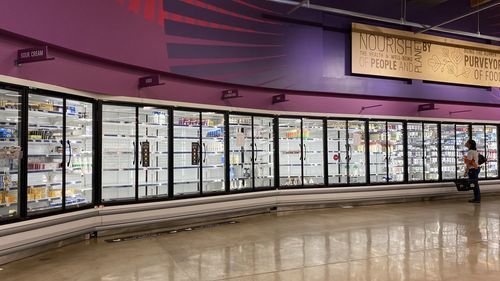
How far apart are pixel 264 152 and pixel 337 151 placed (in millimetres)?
2057

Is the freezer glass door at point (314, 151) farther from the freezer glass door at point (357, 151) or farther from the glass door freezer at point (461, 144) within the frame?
the glass door freezer at point (461, 144)

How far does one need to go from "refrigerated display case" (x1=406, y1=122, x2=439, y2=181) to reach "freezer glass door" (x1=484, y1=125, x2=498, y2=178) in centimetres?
240

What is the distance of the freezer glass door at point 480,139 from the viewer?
12211 mm

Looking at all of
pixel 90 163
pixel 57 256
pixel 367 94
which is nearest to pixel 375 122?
pixel 367 94

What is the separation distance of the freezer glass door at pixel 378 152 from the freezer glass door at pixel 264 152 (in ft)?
9.65

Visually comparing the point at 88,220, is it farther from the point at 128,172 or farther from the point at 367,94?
the point at 367,94

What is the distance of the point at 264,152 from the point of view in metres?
9.09

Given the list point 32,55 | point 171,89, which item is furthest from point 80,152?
point 171,89

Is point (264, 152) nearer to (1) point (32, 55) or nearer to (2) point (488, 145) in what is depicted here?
(1) point (32, 55)

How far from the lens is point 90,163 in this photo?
6.31 metres

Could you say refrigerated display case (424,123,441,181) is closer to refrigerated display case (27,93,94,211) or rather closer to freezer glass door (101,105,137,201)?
freezer glass door (101,105,137,201)

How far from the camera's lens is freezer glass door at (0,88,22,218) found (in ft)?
16.6

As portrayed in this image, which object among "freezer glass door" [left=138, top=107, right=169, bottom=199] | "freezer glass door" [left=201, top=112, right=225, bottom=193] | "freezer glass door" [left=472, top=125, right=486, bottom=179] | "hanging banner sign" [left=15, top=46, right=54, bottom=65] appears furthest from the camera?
"freezer glass door" [left=472, top=125, right=486, bottom=179]

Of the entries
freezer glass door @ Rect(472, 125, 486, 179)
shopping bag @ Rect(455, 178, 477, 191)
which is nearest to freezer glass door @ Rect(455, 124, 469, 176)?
freezer glass door @ Rect(472, 125, 486, 179)
